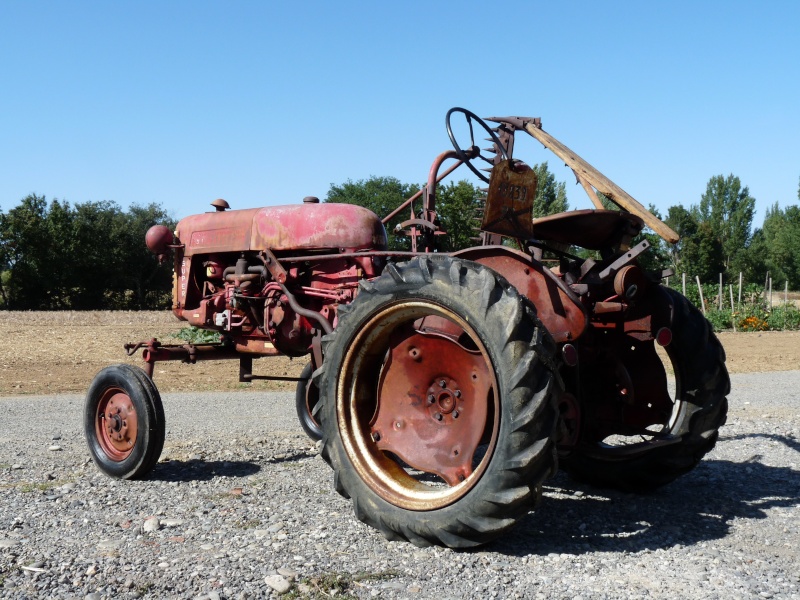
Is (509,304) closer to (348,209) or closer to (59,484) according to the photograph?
(348,209)

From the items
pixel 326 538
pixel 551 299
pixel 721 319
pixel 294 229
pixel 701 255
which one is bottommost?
pixel 326 538

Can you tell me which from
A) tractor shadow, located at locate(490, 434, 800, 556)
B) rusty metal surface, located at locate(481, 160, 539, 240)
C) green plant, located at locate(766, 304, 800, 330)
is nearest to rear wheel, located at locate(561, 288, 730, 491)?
tractor shadow, located at locate(490, 434, 800, 556)

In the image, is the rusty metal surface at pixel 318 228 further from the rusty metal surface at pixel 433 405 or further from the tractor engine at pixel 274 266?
the rusty metal surface at pixel 433 405

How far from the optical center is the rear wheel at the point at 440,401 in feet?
11.7

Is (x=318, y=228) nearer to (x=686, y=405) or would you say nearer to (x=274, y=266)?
(x=274, y=266)

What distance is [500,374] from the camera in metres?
3.62

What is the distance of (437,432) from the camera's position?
4133 mm

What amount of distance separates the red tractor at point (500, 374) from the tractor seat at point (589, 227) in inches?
0.5

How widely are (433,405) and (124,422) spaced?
275 centimetres

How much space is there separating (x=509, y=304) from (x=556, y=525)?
1443 mm

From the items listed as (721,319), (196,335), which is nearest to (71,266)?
(196,335)

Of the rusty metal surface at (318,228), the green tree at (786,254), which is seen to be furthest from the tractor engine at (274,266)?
the green tree at (786,254)

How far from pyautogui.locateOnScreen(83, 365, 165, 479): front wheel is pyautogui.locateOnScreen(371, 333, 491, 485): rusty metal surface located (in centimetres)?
202

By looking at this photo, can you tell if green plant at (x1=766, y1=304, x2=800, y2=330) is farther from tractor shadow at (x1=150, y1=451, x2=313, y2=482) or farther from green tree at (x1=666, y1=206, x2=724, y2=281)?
tractor shadow at (x1=150, y1=451, x2=313, y2=482)
